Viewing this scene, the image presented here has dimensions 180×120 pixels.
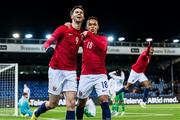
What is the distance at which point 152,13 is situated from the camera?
4775cm

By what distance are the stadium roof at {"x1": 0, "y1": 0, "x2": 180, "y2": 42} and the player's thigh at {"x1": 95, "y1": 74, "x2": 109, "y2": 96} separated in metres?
36.1

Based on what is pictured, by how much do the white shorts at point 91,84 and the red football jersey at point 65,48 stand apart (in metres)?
1.22

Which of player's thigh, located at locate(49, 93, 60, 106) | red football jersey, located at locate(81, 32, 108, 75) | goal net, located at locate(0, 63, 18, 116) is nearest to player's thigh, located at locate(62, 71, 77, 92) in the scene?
player's thigh, located at locate(49, 93, 60, 106)

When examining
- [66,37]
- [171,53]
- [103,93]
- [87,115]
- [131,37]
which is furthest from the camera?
[131,37]

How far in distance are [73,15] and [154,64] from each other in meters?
44.3

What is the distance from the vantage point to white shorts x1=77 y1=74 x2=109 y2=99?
962cm

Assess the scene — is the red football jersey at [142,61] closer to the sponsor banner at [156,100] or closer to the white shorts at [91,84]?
the white shorts at [91,84]

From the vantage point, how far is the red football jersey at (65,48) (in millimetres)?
8438

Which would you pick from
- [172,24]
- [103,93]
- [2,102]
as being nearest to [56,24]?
[172,24]

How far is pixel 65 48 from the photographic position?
8.45m

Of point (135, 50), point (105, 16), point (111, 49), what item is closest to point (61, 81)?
point (111, 49)

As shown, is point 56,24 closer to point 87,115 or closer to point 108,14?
point 108,14

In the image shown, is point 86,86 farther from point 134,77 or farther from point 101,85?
point 134,77

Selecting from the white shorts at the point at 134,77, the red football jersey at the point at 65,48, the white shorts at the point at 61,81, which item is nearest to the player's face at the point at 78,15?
the red football jersey at the point at 65,48
